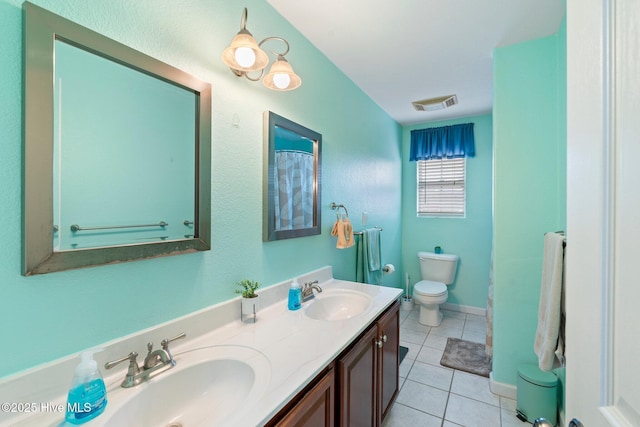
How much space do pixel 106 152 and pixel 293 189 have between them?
950 millimetres

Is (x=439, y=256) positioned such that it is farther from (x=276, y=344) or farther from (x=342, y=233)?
(x=276, y=344)

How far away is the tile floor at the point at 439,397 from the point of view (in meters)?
1.74

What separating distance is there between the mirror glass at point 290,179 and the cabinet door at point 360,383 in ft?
2.29

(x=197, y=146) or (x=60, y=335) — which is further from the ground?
(x=197, y=146)

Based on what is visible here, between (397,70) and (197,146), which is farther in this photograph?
(397,70)

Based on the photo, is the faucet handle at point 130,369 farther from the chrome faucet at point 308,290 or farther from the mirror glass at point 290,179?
the chrome faucet at point 308,290

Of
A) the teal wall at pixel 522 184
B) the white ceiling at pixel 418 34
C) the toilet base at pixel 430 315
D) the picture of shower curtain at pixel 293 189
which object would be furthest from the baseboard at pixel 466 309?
the picture of shower curtain at pixel 293 189

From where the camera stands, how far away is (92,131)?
850mm

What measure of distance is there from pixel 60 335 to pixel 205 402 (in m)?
0.48

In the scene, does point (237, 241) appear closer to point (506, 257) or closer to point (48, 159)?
point (48, 159)

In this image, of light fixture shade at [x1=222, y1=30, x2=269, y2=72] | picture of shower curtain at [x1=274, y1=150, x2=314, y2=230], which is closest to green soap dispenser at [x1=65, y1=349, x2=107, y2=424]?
picture of shower curtain at [x1=274, y1=150, x2=314, y2=230]

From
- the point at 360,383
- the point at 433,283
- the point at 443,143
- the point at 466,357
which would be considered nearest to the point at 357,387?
the point at 360,383

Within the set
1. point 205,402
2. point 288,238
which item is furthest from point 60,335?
point 288,238

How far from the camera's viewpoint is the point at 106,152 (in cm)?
89
